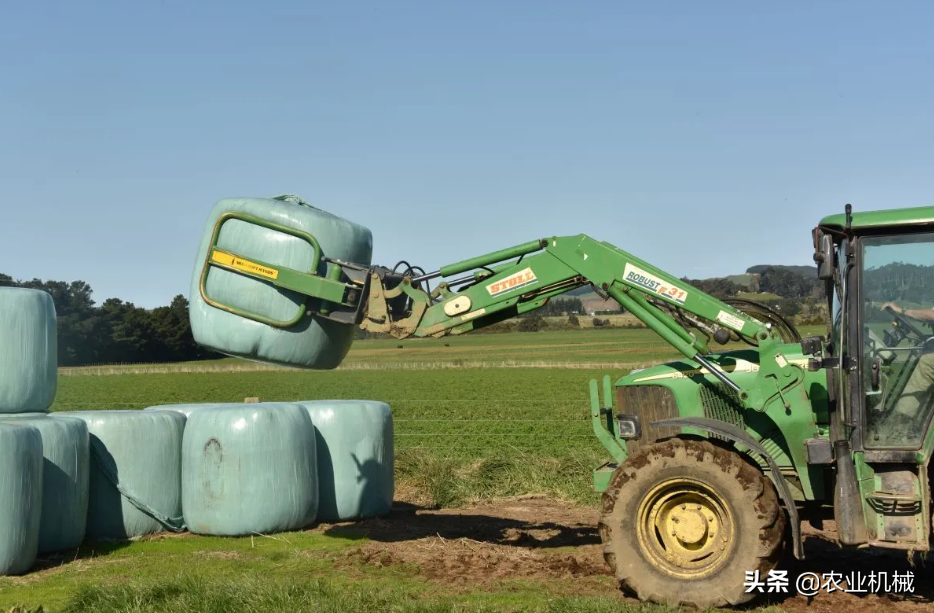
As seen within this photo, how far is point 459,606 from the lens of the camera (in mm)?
6988

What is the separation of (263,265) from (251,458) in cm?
232

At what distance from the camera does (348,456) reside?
445 inches

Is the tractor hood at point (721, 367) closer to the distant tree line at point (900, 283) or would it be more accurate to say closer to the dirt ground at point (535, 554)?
the distant tree line at point (900, 283)

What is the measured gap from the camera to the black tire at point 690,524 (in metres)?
7.22

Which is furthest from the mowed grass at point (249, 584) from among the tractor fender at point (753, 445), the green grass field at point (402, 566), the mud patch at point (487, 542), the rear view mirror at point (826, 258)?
the rear view mirror at point (826, 258)

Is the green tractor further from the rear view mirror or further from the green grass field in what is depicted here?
the green grass field

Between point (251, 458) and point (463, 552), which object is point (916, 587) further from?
point (251, 458)

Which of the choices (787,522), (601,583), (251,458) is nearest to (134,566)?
(251,458)

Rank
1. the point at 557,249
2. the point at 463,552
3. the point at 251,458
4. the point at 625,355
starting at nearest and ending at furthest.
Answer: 1. the point at 557,249
2. the point at 463,552
3. the point at 251,458
4. the point at 625,355

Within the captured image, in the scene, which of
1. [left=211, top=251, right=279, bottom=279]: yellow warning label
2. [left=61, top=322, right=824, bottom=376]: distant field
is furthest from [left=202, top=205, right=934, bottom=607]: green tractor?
[left=61, top=322, right=824, bottom=376]: distant field

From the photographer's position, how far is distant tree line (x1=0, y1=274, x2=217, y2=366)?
6097cm

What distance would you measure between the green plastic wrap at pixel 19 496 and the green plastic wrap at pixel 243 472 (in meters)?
1.82

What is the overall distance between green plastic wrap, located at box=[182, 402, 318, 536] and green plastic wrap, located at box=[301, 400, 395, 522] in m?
0.65

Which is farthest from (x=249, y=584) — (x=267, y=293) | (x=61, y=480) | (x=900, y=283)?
(x=900, y=283)
